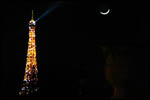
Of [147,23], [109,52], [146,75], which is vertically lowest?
[146,75]

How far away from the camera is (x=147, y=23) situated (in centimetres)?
360

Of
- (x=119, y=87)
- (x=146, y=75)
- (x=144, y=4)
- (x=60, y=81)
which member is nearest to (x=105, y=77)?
(x=119, y=87)

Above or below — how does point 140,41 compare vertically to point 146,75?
above

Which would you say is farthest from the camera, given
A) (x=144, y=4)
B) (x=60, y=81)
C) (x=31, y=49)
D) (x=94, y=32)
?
(x=31, y=49)

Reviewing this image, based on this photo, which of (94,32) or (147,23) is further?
(94,32)

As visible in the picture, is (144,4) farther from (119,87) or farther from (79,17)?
(119,87)

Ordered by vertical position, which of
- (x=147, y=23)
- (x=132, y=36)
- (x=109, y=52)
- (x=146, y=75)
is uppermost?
(x=147, y=23)

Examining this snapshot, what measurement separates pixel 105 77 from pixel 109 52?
0.59 meters

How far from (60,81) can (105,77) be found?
1.46 metres

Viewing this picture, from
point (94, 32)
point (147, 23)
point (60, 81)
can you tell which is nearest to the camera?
point (147, 23)

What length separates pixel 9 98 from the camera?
6.15 ft

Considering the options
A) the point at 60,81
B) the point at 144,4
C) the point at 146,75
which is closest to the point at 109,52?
the point at 146,75

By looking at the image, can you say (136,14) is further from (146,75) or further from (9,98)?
(9,98)

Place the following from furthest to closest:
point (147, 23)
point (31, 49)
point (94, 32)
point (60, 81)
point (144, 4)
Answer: point (31, 49) < point (60, 81) < point (94, 32) < point (147, 23) < point (144, 4)
